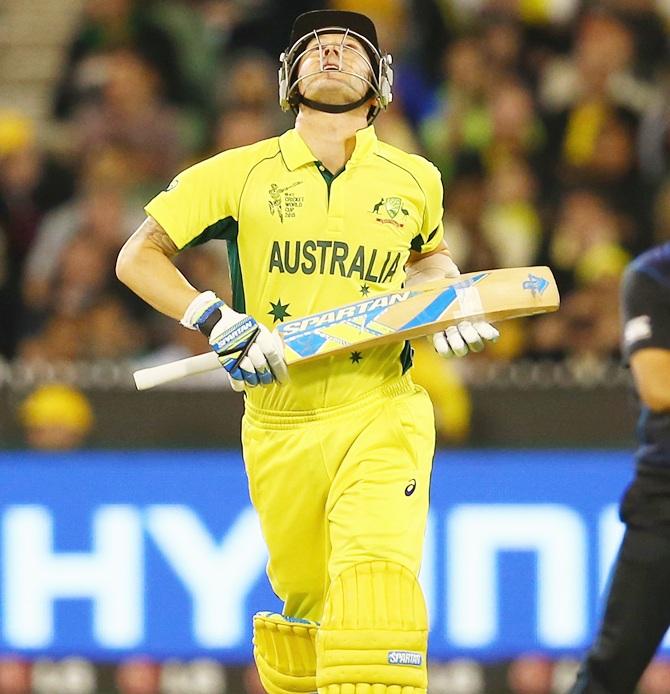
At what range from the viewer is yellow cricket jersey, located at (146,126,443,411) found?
4969mm

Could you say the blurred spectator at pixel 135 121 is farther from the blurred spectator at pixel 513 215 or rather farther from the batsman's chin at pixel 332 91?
the batsman's chin at pixel 332 91

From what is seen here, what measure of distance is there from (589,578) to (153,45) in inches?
184

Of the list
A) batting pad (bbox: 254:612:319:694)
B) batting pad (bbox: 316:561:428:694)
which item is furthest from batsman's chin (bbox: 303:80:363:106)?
batting pad (bbox: 254:612:319:694)

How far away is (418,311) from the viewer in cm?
492

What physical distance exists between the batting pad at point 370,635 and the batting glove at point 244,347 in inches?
23.0

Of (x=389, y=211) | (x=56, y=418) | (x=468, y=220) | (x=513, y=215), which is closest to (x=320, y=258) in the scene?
(x=389, y=211)

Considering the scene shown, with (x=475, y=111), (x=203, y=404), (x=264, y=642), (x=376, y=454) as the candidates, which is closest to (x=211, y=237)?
(x=376, y=454)

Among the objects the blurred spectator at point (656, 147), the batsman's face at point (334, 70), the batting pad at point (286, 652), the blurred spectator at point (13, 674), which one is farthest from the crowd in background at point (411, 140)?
the batsman's face at point (334, 70)

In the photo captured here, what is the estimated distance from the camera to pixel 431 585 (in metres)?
7.80

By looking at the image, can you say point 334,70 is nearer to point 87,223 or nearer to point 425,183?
point 425,183

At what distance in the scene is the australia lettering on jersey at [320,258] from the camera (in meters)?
4.96

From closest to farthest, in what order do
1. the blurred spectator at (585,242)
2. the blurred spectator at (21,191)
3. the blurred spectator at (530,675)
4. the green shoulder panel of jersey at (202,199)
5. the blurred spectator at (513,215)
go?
the green shoulder panel of jersey at (202,199) < the blurred spectator at (530,675) < the blurred spectator at (585,242) < the blurred spectator at (513,215) < the blurred spectator at (21,191)

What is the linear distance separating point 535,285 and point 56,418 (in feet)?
11.6

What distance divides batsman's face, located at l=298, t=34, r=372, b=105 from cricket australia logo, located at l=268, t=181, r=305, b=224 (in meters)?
0.29
